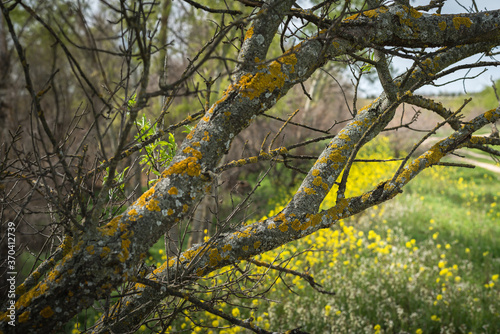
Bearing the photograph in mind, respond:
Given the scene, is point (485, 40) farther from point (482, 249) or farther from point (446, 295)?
point (482, 249)

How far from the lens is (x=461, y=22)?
1.66 meters

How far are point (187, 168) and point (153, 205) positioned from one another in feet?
0.65

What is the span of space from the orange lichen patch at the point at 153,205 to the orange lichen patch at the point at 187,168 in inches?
4.8

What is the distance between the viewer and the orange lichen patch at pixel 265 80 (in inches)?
56.6

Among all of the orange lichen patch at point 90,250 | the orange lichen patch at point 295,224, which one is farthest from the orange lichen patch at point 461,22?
the orange lichen patch at point 90,250

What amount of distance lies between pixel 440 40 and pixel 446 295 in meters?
4.60

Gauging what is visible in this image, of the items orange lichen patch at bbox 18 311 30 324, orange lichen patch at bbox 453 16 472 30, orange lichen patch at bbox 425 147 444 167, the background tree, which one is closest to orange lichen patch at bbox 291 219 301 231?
the background tree

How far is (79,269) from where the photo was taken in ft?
3.94

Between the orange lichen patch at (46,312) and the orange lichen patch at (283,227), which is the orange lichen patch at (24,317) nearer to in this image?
the orange lichen patch at (46,312)

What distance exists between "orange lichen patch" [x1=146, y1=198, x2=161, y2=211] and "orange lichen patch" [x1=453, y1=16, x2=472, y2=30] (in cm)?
163

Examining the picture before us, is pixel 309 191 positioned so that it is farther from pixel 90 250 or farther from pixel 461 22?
pixel 461 22

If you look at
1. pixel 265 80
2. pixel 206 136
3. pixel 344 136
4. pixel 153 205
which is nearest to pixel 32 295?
pixel 153 205

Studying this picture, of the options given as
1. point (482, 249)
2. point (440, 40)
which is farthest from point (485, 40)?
point (482, 249)

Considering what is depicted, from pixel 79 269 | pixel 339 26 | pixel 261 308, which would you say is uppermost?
pixel 339 26
